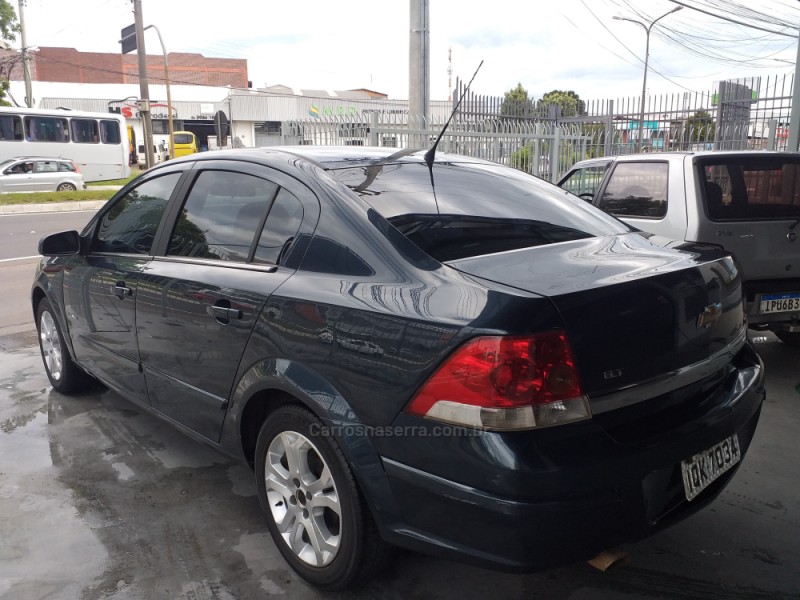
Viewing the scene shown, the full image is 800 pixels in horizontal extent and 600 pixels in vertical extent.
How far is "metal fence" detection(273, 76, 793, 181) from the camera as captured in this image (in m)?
10.7

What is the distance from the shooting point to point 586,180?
644cm

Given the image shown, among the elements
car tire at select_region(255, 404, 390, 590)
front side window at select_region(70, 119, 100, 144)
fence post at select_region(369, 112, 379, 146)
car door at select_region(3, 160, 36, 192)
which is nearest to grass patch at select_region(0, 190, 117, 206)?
car door at select_region(3, 160, 36, 192)

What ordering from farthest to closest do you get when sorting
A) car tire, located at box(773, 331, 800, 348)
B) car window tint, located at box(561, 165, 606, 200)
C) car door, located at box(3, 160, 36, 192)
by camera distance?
1. car door, located at box(3, 160, 36, 192)
2. car window tint, located at box(561, 165, 606, 200)
3. car tire, located at box(773, 331, 800, 348)

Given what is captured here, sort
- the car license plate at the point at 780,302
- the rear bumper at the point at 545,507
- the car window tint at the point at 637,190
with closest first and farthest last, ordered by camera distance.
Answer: the rear bumper at the point at 545,507 → the car license plate at the point at 780,302 → the car window tint at the point at 637,190

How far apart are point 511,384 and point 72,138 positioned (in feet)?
98.5

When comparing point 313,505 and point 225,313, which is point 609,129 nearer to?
point 225,313

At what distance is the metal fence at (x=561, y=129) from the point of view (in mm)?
10672

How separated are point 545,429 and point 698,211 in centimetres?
349

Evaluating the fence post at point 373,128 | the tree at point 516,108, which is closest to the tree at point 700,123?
the tree at point 516,108

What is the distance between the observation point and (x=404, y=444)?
2109mm

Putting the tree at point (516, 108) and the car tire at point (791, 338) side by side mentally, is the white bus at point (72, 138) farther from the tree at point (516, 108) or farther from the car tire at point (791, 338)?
the car tire at point (791, 338)

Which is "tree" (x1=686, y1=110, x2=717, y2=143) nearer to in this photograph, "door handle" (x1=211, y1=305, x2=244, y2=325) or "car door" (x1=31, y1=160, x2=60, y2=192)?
"door handle" (x1=211, y1=305, x2=244, y2=325)

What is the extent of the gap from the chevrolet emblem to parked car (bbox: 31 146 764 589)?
0.4 inches

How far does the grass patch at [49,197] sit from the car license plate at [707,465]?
20634 millimetres
